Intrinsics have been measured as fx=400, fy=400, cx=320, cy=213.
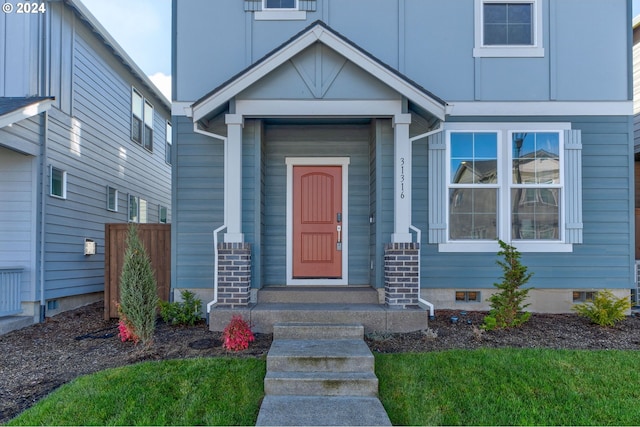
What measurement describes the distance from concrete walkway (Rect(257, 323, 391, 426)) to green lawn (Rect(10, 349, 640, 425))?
0.15 meters

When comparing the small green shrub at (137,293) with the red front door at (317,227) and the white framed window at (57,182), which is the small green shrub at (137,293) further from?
the white framed window at (57,182)

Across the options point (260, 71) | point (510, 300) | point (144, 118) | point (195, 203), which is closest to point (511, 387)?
point (510, 300)

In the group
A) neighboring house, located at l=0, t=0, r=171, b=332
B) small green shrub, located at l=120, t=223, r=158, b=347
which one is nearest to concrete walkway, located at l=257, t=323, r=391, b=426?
small green shrub, located at l=120, t=223, r=158, b=347

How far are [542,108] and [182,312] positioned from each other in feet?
20.3

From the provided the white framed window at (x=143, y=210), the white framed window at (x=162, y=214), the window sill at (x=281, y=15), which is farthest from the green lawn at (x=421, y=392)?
the white framed window at (x=162, y=214)

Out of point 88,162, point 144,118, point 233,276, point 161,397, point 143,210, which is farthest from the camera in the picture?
point 143,210

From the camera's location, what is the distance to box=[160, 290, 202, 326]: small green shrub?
5.54 m

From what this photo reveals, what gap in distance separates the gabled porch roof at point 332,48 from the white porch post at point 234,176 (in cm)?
33

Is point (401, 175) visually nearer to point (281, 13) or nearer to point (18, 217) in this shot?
point (281, 13)

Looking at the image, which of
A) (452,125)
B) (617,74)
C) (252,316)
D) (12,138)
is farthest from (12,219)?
(617,74)

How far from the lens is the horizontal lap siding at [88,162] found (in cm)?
686

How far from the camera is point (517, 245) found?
6137 millimetres

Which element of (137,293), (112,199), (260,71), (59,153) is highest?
(260,71)

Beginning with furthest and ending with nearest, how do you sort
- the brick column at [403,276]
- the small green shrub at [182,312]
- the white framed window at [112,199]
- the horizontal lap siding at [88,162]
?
the white framed window at [112,199]
the horizontal lap siding at [88,162]
the small green shrub at [182,312]
the brick column at [403,276]
